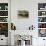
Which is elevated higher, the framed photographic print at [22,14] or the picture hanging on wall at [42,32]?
the framed photographic print at [22,14]

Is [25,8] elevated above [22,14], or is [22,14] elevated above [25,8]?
[25,8]

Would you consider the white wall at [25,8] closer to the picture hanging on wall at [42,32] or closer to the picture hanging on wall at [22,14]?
the picture hanging on wall at [22,14]

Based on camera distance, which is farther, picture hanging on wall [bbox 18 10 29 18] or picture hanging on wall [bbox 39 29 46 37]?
picture hanging on wall [bbox 39 29 46 37]

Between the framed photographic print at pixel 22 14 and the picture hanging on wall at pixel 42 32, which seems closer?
the framed photographic print at pixel 22 14

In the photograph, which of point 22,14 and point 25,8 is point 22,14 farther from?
point 25,8

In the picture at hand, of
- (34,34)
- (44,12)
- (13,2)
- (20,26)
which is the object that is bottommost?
(34,34)

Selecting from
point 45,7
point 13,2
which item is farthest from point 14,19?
point 45,7

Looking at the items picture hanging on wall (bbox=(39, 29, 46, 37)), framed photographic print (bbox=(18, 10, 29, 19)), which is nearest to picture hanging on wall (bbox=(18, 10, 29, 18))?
framed photographic print (bbox=(18, 10, 29, 19))

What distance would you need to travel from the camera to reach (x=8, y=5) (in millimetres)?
6020

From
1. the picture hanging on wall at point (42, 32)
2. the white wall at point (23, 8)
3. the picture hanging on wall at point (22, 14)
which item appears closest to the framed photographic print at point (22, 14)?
the picture hanging on wall at point (22, 14)

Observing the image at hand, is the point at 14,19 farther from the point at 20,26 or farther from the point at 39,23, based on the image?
the point at 39,23

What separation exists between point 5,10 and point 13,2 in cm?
59

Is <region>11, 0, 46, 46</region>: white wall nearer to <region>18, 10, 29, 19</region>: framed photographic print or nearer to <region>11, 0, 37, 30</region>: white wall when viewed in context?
<region>11, 0, 37, 30</region>: white wall

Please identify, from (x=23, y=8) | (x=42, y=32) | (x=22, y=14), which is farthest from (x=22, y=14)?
(x=42, y=32)
